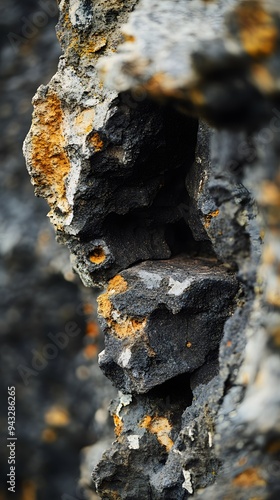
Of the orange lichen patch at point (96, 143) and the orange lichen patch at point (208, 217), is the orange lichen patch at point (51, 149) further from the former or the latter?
the orange lichen patch at point (208, 217)

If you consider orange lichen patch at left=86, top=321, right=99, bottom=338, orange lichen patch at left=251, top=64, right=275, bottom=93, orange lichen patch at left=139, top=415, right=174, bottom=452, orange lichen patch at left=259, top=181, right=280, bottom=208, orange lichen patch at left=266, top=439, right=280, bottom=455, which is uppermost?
orange lichen patch at left=86, top=321, right=99, bottom=338

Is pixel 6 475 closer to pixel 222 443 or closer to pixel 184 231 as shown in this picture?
pixel 184 231

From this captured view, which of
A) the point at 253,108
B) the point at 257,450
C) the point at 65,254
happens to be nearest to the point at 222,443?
the point at 257,450

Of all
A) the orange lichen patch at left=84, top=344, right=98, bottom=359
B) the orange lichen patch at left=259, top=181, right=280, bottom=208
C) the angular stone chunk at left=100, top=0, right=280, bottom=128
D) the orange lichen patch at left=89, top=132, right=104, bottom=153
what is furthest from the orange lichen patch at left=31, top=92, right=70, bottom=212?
the orange lichen patch at left=84, top=344, right=98, bottom=359

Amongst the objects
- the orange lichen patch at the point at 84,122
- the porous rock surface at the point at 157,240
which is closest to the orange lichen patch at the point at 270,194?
the porous rock surface at the point at 157,240

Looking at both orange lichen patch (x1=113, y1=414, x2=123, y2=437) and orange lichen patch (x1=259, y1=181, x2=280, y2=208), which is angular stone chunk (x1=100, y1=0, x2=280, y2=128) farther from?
orange lichen patch (x1=113, y1=414, x2=123, y2=437)
